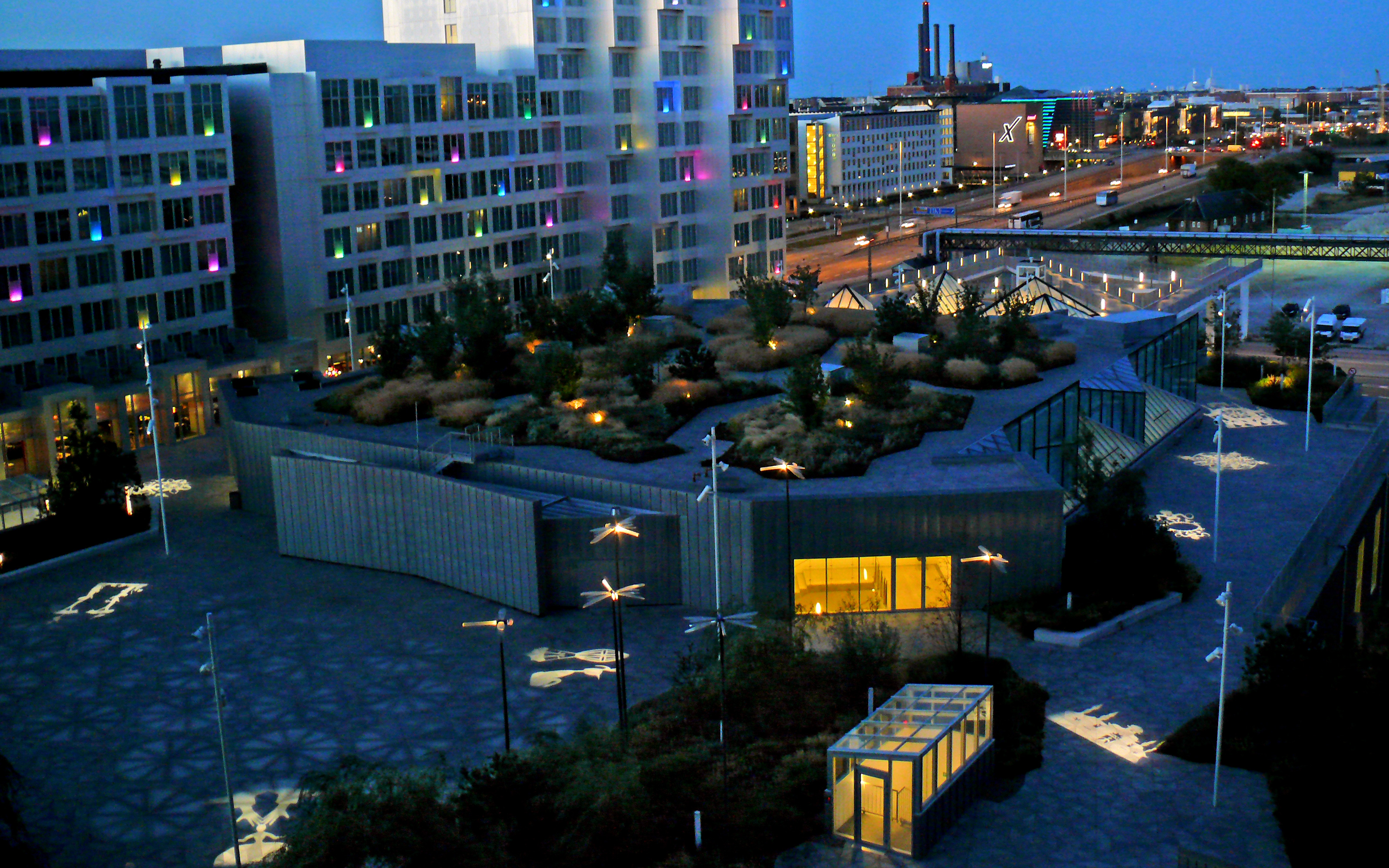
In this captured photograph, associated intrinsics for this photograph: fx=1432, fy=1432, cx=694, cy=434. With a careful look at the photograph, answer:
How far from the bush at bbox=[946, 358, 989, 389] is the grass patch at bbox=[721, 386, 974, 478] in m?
3.09

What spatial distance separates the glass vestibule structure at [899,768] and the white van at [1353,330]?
68.6m

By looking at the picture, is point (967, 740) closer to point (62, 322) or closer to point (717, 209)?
point (62, 322)

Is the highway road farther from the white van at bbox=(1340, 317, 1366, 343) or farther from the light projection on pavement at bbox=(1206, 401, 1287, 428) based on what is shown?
the light projection on pavement at bbox=(1206, 401, 1287, 428)

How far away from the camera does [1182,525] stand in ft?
148

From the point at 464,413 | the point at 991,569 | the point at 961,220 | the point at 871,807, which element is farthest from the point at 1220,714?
the point at 961,220

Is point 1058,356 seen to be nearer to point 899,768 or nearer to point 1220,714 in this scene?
point 1220,714

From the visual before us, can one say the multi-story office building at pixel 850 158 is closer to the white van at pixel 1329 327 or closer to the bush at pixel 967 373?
the white van at pixel 1329 327

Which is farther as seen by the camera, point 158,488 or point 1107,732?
point 158,488

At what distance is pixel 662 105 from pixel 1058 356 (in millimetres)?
43479

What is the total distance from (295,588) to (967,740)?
22500 millimetres

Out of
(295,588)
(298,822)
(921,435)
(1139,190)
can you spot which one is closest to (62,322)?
(295,588)

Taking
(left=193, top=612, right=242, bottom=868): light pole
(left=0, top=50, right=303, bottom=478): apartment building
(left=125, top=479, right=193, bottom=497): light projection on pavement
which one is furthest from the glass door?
(left=0, top=50, right=303, bottom=478): apartment building

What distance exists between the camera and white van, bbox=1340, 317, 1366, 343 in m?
87.7

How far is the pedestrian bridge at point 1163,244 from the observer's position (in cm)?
9675
